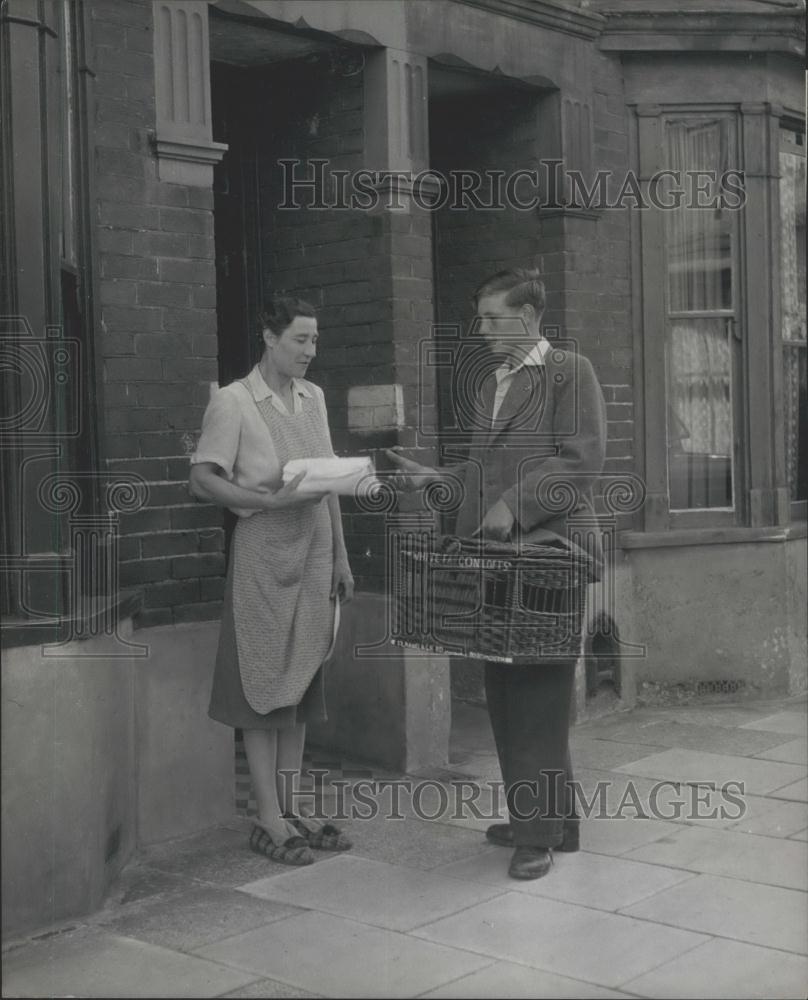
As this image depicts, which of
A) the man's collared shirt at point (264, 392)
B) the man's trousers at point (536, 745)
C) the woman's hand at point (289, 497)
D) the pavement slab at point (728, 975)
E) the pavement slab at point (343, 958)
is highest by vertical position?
the man's collared shirt at point (264, 392)

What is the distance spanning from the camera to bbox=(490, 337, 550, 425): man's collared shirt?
196 inches

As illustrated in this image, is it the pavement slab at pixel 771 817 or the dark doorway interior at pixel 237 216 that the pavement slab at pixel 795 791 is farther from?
the dark doorway interior at pixel 237 216

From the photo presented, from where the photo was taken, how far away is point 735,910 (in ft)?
15.2

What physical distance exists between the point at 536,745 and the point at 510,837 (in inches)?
21.2

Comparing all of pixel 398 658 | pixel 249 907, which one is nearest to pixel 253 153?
pixel 398 658

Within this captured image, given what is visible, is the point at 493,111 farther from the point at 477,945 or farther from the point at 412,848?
the point at 477,945

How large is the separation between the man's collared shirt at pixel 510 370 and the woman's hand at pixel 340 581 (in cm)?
87

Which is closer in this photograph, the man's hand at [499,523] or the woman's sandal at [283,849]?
the man's hand at [499,523]

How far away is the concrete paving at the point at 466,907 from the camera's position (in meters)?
4.04

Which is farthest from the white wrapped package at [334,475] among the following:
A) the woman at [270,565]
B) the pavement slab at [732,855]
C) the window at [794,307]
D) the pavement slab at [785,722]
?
the window at [794,307]

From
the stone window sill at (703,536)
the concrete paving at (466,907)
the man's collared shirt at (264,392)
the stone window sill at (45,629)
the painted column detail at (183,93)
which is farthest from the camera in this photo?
the stone window sill at (703,536)

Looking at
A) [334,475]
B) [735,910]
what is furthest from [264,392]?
[735,910]

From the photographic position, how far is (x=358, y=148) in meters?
6.53

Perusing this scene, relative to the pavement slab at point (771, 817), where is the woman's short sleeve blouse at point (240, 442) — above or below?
above
